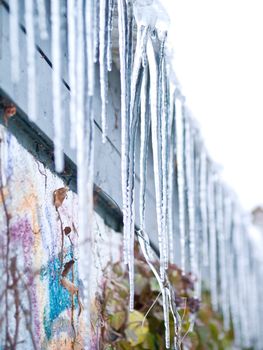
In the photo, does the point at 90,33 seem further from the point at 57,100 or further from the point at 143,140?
the point at 143,140

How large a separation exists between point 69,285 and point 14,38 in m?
0.76

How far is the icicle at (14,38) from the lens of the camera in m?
1.65

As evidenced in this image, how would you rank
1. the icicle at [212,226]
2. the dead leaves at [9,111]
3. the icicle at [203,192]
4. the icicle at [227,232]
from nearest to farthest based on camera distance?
the dead leaves at [9,111] < the icicle at [203,192] < the icicle at [212,226] < the icicle at [227,232]

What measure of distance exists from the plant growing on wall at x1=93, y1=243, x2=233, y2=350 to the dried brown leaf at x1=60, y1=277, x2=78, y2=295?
9.0 inches

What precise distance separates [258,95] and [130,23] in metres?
1.49

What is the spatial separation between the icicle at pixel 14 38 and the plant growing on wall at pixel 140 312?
959 mm

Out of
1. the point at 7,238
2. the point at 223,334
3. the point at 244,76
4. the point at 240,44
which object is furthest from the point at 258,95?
the point at 7,238

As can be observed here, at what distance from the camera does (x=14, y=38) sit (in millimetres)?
1674

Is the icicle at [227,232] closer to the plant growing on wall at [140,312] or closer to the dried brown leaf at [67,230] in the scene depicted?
the plant growing on wall at [140,312]

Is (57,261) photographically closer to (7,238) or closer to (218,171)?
(7,238)

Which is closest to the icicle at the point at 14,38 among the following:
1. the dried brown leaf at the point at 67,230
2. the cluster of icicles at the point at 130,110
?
the cluster of icicles at the point at 130,110

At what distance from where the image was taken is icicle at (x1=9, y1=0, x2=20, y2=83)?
165 centimetres

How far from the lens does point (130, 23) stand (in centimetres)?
216

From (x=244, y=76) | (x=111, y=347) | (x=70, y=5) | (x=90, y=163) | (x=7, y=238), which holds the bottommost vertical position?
(x=111, y=347)
